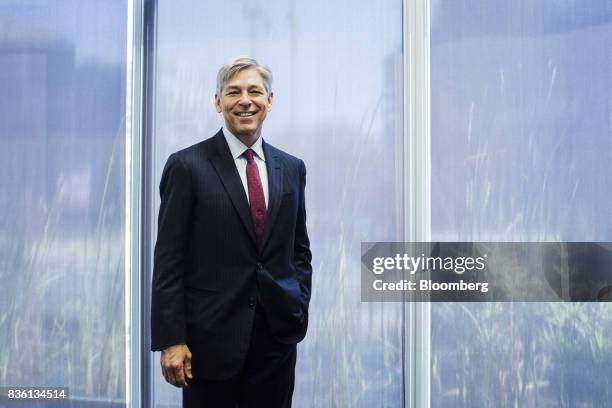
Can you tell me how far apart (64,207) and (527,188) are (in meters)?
1.79

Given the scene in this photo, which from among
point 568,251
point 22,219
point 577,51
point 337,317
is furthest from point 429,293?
point 22,219

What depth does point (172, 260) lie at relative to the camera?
1.51m

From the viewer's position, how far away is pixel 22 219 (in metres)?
2.59

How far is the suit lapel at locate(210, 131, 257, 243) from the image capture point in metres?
1.55

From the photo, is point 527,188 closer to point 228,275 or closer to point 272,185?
point 272,185

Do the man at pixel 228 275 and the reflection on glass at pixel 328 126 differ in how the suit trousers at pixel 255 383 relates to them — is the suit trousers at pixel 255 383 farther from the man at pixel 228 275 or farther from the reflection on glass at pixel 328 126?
the reflection on glass at pixel 328 126

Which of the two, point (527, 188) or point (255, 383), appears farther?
point (527, 188)

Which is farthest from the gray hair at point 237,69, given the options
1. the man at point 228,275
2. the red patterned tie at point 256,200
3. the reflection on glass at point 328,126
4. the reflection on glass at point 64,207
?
the reflection on glass at point 64,207

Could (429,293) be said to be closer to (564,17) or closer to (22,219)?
(564,17)

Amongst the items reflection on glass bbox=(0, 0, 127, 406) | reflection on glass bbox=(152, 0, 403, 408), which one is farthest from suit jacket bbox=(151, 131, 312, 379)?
reflection on glass bbox=(0, 0, 127, 406)

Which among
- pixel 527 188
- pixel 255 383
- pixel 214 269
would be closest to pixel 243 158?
pixel 214 269

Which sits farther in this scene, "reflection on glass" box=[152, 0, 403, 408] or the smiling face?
"reflection on glass" box=[152, 0, 403, 408]

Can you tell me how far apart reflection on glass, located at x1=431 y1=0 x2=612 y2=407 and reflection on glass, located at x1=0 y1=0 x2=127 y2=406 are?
1.24 metres

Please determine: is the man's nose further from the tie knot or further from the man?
the tie knot
